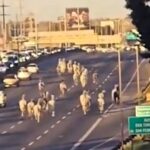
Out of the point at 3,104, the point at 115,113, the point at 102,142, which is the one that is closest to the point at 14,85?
the point at 3,104

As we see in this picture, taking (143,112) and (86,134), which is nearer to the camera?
(143,112)

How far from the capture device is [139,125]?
83.6 feet

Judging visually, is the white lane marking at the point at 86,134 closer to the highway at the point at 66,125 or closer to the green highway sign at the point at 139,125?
the highway at the point at 66,125

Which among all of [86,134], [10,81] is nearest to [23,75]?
[10,81]

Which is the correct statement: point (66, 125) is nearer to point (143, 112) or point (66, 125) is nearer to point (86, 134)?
point (86, 134)

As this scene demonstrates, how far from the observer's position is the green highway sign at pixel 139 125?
25.3m

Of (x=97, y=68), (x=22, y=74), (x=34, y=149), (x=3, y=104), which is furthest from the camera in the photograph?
(x=97, y=68)

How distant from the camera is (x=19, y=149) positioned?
36.6 metres

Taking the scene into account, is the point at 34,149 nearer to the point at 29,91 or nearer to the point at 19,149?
the point at 19,149

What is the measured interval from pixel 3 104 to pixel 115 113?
26.4 ft

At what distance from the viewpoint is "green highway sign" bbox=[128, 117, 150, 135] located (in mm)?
25297

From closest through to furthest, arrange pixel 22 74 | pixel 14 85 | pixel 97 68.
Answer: pixel 14 85, pixel 22 74, pixel 97 68

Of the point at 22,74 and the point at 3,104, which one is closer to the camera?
the point at 3,104

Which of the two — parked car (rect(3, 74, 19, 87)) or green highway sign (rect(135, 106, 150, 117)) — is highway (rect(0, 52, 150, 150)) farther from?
green highway sign (rect(135, 106, 150, 117))
